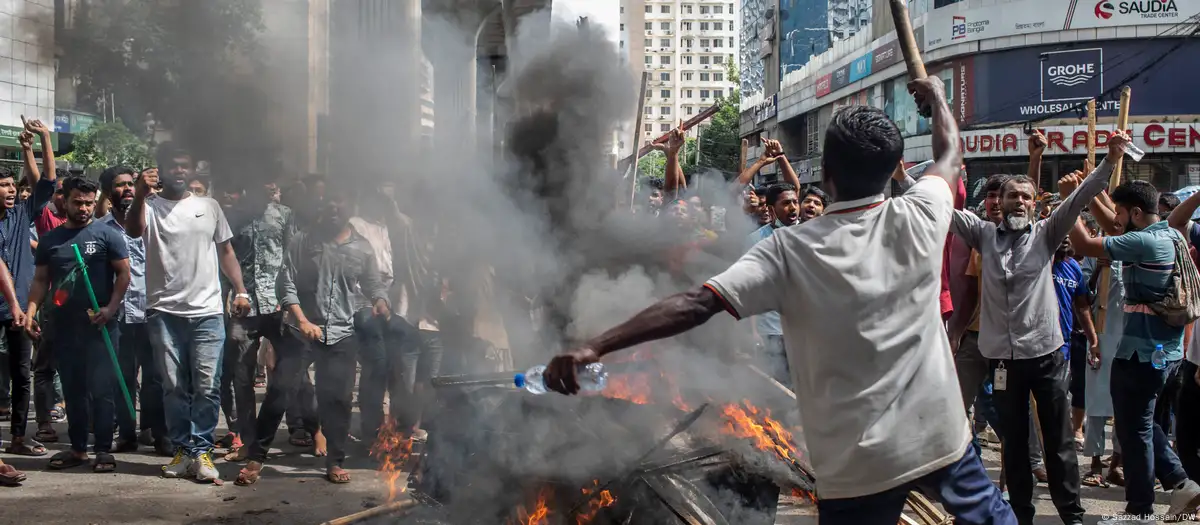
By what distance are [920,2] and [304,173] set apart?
3104 cm

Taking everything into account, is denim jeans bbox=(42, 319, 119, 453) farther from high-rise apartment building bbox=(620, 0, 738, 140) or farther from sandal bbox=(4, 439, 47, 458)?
high-rise apartment building bbox=(620, 0, 738, 140)

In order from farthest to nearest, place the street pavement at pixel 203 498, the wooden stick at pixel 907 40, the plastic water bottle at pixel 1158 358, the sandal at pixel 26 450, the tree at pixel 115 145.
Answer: the tree at pixel 115 145 < the sandal at pixel 26 450 < the street pavement at pixel 203 498 < the plastic water bottle at pixel 1158 358 < the wooden stick at pixel 907 40

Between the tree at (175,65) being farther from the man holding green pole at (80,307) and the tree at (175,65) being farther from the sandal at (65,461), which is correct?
the sandal at (65,461)

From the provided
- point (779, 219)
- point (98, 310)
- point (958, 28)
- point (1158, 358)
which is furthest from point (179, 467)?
point (958, 28)

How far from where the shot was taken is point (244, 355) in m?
6.12

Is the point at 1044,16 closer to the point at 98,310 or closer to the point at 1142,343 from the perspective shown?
the point at 1142,343

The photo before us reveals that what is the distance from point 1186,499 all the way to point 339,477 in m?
4.34

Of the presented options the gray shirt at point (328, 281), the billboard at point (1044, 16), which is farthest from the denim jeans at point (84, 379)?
the billboard at point (1044, 16)

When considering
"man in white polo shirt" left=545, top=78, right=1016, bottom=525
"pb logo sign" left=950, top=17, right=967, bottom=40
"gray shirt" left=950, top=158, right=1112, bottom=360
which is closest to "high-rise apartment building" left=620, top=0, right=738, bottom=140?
"pb logo sign" left=950, top=17, right=967, bottom=40

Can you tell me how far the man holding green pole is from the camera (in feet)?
18.4

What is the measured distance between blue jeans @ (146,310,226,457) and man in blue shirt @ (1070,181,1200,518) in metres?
4.61

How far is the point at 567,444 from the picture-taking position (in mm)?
3967

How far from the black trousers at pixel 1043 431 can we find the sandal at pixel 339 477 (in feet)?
11.3

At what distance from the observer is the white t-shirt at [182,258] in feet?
17.9
